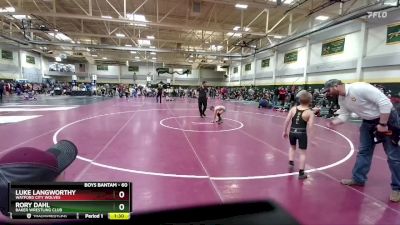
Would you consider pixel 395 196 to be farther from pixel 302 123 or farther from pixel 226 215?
pixel 226 215

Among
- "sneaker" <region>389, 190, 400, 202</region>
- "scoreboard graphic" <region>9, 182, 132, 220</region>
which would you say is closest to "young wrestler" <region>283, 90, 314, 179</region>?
"sneaker" <region>389, 190, 400, 202</region>

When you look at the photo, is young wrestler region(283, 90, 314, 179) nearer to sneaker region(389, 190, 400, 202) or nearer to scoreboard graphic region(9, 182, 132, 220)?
sneaker region(389, 190, 400, 202)

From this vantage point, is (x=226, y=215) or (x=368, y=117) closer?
(x=226, y=215)

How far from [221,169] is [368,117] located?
8.42 feet

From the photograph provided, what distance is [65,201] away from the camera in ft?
3.93

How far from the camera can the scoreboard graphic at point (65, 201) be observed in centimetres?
119

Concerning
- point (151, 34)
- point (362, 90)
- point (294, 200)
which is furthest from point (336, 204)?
point (151, 34)

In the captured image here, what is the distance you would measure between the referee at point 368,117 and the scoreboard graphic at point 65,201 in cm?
369

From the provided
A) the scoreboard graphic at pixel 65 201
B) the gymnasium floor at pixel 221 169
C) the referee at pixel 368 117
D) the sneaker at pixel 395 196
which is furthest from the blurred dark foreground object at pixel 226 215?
the sneaker at pixel 395 196

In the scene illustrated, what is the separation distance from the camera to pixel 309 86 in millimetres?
21609

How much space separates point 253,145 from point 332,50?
15782mm

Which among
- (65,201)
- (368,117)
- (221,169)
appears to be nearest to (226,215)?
(65,201)

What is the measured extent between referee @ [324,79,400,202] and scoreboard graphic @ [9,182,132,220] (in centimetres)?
369

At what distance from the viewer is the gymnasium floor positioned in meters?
3.40
